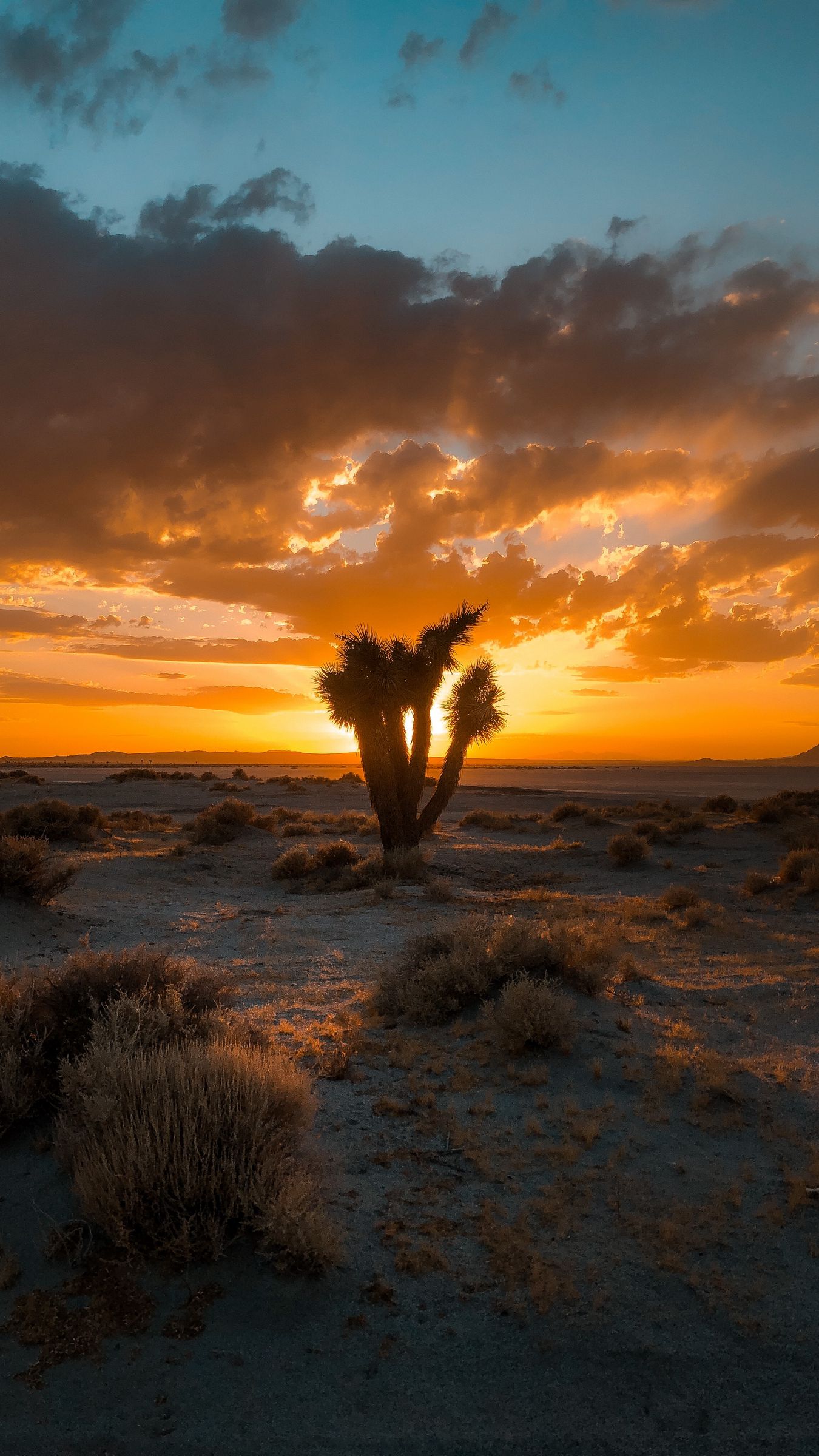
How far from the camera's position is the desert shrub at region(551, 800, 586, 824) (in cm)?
3419

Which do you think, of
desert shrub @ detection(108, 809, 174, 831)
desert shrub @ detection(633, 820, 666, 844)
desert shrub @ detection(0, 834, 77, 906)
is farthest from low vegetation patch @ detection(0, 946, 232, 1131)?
desert shrub @ detection(108, 809, 174, 831)

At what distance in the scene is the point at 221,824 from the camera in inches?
1111

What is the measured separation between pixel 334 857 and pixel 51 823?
9.27m

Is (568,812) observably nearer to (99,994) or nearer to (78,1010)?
(99,994)

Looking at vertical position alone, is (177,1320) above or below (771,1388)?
above

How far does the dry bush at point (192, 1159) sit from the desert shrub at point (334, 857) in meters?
16.8

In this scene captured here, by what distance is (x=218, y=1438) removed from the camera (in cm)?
363

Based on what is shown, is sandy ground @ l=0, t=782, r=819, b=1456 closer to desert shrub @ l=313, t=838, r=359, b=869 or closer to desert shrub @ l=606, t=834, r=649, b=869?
desert shrub @ l=313, t=838, r=359, b=869

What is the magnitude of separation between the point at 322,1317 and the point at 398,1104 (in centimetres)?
254

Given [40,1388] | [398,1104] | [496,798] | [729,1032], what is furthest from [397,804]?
[496,798]

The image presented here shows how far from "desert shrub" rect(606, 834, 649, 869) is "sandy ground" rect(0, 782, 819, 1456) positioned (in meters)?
12.3

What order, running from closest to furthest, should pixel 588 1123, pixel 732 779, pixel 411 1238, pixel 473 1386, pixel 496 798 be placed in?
1. pixel 473 1386
2. pixel 411 1238
3. pixel 588 1123
4. pixel 496 798
5. pixel 732 779

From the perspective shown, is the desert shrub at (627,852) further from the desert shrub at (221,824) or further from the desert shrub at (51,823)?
the desert shrub at (51,823)

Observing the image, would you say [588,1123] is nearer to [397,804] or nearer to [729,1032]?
[729,1032]
